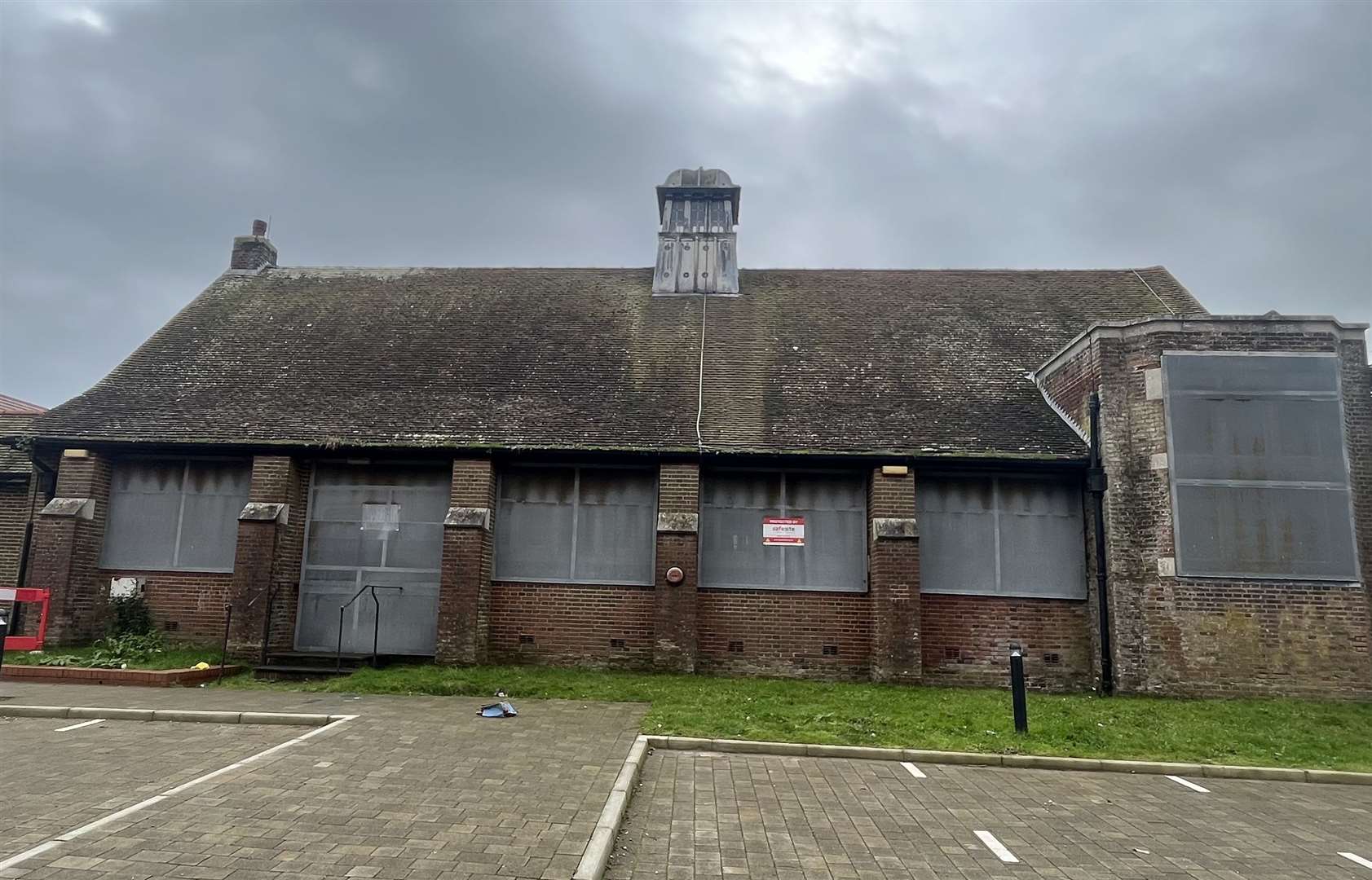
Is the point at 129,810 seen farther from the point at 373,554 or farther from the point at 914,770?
the point at 373,554

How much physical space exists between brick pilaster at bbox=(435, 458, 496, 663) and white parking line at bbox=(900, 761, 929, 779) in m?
7.59

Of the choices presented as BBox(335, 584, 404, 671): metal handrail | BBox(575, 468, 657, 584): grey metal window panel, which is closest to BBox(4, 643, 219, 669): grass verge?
BBox(335, 584, 404, 671): metal handrail

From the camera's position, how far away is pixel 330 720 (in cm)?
978

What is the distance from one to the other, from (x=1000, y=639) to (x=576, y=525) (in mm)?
7553

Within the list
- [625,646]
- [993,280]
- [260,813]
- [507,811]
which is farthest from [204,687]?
[993,280]

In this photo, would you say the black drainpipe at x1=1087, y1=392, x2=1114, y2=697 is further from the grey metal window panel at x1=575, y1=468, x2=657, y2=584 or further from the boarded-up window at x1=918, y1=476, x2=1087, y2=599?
the grey metal window panel at x1=575, y1=468, x2=657, y2=584

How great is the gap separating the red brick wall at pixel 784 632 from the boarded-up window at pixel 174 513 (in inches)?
349

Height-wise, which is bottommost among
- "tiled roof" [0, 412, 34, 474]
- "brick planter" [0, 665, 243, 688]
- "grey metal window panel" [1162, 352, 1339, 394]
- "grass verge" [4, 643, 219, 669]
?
"brick planter" [0, 665, 243, 688]

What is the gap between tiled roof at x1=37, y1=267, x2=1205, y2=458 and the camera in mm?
14539

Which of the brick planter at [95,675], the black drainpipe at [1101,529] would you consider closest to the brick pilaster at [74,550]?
the brick planter at [95,675]

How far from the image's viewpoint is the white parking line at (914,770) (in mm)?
8117

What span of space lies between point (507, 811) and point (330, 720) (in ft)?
15.0

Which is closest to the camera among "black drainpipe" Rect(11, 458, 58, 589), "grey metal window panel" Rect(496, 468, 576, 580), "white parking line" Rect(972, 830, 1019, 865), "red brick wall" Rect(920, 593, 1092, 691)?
"white parking line" Rect(972, 830, 1019, 865)

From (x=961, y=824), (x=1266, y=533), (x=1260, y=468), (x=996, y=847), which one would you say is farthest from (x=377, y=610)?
(x=1260, y=468)
